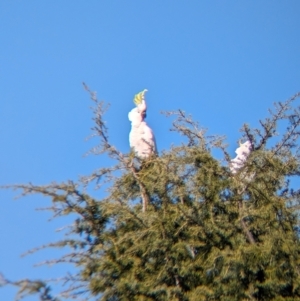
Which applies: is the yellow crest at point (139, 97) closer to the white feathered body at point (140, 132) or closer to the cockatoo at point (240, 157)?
the white feathered body at point (140, 132)

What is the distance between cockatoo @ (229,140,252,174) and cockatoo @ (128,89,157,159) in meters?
1.04

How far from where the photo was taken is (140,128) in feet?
38.3

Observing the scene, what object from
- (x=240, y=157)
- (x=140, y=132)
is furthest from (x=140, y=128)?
(x=240, y=157)

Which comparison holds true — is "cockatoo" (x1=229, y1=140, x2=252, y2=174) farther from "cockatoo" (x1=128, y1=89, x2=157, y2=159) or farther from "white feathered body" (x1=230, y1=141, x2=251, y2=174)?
"cockatoo" (x1=128, y1=89, x2=157, y2=159)

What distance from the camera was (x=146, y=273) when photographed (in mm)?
8656

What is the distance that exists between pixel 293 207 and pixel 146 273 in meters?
1.64

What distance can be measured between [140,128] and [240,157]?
4.41 ft

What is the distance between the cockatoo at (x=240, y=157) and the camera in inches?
377

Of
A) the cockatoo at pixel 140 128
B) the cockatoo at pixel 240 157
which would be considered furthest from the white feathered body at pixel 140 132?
the cockatoo at pixel 240 157

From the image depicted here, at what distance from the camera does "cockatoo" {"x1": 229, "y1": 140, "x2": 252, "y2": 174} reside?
9586 millimetres

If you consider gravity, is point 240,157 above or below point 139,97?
below

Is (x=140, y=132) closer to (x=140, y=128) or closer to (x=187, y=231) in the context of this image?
(x=140, y=128)

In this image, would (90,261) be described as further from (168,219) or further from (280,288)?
(280,288)

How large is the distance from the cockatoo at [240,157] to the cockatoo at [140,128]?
1.04 meters
